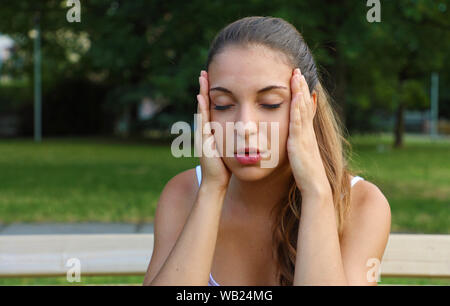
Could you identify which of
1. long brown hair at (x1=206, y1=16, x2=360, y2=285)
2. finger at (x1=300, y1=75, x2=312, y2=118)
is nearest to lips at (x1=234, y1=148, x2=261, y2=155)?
finger at (x1=300, y1=75, x2=312, y2=118)

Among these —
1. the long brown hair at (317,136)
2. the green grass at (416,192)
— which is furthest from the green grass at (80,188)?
the long brown hair at (317,136)

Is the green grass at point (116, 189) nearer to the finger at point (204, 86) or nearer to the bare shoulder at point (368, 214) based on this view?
the bare shoulder at point (368, 214)

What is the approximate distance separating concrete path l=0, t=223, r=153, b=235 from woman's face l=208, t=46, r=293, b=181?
4.68m

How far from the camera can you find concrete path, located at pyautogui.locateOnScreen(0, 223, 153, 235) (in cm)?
630

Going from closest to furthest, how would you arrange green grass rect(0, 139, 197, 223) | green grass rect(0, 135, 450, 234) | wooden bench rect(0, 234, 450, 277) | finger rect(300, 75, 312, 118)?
finger rect(300, 75, 312, 118) → wooden bench rect(0, 234, 450, 277) → green grass rect(0, 135, 450, 234) → green grass rect(0, 139, 197, 223)

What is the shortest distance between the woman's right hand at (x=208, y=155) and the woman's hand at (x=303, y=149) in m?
0.23

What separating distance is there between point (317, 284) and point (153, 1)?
27.1ft

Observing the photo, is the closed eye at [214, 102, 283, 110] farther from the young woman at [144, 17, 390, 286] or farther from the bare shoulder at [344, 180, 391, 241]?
the bare shoulder at [344, 180, 391, 241]

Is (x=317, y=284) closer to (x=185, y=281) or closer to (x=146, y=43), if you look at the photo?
(x=185, y=281)

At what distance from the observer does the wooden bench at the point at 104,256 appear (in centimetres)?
250

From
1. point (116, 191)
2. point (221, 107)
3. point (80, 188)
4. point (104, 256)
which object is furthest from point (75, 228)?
point (221, 107)

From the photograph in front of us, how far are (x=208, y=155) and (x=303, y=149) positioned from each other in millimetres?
314

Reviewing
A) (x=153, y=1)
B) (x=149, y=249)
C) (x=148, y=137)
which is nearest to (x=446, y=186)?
(x=153, y=1)

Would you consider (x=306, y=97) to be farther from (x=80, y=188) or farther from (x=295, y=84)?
→ (x=80, y=188)
